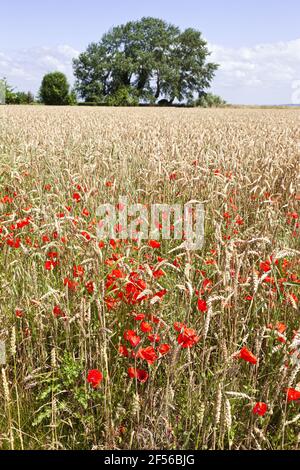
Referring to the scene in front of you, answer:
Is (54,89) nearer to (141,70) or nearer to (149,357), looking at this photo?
(141,70)

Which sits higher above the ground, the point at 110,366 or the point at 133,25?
the point at 133,25

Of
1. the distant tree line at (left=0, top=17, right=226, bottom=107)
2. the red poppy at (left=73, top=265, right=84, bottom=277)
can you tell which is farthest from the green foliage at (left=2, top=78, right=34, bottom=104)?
the red poppy at (left=73, top=265, right=84, bottom=277)

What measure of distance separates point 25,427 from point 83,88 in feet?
218

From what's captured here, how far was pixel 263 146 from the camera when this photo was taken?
6043 millimetres

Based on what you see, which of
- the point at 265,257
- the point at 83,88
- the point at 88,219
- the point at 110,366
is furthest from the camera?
the point at 83,88

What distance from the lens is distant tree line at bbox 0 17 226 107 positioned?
62.7 metres

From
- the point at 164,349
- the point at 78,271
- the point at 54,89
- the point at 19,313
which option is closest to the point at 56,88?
the point at 54,89

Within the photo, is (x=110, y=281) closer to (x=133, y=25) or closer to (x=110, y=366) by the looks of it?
(x=110, y=366)

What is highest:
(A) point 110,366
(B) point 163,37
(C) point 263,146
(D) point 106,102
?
(B) point 163,37

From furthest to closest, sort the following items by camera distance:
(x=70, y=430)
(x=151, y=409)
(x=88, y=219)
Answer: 1. (x=88, y=219)
2. (x=70, y=430)
3. (x=151, y=409)

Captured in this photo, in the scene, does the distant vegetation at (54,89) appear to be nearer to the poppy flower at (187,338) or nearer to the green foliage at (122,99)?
the green foliage at (122,99)

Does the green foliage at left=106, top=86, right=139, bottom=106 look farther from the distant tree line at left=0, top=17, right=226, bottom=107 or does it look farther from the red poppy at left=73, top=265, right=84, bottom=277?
the red poppy at left=73, top=265, right=84, bottom=277

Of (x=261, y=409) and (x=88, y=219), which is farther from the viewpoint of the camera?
(x=88, y=219)
